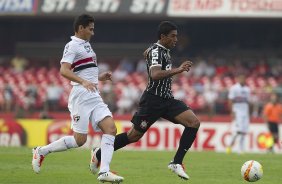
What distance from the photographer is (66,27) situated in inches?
1425

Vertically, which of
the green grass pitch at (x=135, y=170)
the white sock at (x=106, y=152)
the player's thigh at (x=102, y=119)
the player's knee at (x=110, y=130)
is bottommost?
the green grass pitch at (x=135, y=170)

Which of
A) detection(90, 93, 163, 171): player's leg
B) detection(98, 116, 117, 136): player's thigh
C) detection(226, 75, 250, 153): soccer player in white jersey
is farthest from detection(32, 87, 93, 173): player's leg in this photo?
detection(226, 75, 250, 153): soccer player in white jersey

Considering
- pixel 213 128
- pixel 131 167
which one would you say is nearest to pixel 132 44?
pixel 213 128

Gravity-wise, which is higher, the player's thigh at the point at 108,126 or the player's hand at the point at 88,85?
the player's hand at the point at 88,85

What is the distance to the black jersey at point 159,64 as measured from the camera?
11.9 meters

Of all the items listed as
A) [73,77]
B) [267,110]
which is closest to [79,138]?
[73,77]

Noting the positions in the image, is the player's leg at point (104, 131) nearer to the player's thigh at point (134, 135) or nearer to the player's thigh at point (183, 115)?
the player's thigh at point (134, 135)

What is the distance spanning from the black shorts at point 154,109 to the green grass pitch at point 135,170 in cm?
88

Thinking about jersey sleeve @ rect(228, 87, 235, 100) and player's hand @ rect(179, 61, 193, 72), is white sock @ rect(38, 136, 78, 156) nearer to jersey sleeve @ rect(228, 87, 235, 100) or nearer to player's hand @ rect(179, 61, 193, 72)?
player's hand @ rect(179, 61, 193, 72)

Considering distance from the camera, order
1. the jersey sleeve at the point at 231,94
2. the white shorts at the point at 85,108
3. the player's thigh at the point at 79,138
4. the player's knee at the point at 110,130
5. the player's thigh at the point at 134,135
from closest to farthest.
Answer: the player's knee at the point at 110,130 < the white shorts at the point at 85,108 < the player's thigh at the point at 79,138 < the player's thigh at the point at 134,135 < the jersey sleeve at the point at 231,94

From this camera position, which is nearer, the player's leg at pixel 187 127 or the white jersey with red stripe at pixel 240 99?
the player's leg at pixel 187 127

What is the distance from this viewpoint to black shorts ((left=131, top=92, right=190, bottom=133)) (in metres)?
12.2

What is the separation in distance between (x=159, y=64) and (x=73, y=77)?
163cm

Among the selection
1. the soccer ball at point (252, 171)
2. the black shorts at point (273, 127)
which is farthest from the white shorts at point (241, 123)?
the soccer ball at point (252, 171)
